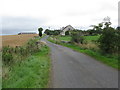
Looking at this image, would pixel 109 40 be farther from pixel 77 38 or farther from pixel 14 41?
pixel 14 41

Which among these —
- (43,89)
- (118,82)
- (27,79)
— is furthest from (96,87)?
(27,79)

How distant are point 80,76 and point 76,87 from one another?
167 centimetres

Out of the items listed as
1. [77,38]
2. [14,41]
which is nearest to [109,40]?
[77,38]

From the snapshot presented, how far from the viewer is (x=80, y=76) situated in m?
7.75

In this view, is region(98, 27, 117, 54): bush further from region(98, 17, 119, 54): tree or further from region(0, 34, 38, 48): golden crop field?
region(0, 34, 38, 48): golden crop field

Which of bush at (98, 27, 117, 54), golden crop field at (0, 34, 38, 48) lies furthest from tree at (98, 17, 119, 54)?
golden crop field at (0, 34, 38, 48)

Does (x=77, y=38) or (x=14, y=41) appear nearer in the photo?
(x=77, y=38)

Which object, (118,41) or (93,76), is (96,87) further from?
(118,41)

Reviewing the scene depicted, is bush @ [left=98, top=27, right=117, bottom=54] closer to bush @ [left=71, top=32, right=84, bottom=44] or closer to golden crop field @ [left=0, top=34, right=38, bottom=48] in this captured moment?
bush @ [left=71, top=32, right=84, bottom=44]

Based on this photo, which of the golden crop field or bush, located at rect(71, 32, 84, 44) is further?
bush, located at rect(71, 32, 84, 44)

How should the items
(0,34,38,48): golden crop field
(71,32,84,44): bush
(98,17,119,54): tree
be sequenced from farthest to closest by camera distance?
(71,32,84,44): bush → (0,34,38,48): golden crop field → (98,17,119,54): tree

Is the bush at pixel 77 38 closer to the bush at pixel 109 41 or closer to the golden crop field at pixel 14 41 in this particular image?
the golden crop field at pixel 14 41

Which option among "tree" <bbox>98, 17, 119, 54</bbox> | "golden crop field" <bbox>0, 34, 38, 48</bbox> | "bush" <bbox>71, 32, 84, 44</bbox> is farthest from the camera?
"bush" <bbox>71, 32, 84, 44</bbox>

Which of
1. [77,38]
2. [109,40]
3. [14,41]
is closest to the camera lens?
[109,40]
